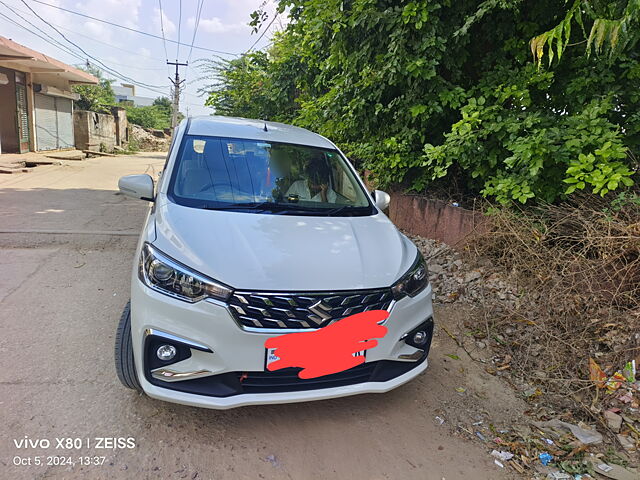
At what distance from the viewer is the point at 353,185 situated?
3527mm

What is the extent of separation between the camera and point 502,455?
2.30 m

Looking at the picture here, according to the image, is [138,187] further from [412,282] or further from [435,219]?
[435,219]

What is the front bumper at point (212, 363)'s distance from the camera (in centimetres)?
205

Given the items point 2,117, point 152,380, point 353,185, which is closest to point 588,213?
point 353,185

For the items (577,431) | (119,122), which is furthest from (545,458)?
(119,122)

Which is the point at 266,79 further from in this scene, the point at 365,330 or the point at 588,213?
the point at 365,330

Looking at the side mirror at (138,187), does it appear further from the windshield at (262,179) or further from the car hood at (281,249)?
the car hood at (281,249)

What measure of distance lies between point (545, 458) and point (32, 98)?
19344 mm

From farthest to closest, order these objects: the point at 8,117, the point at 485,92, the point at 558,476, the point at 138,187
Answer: the point at 8,117 → the point at 485,92 → the point at 138,187 → the point at 558,476

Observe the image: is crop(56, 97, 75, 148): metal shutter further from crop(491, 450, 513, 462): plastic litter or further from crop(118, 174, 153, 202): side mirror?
Result: crop(491, 450, 513, 462): plastic litter

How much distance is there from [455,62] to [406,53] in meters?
0.72

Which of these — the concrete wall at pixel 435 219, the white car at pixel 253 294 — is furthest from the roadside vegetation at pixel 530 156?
the white car at pixel 253 294

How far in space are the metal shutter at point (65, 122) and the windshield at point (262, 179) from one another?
18.8 metres

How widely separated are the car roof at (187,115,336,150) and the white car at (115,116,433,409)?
0.64 metres
